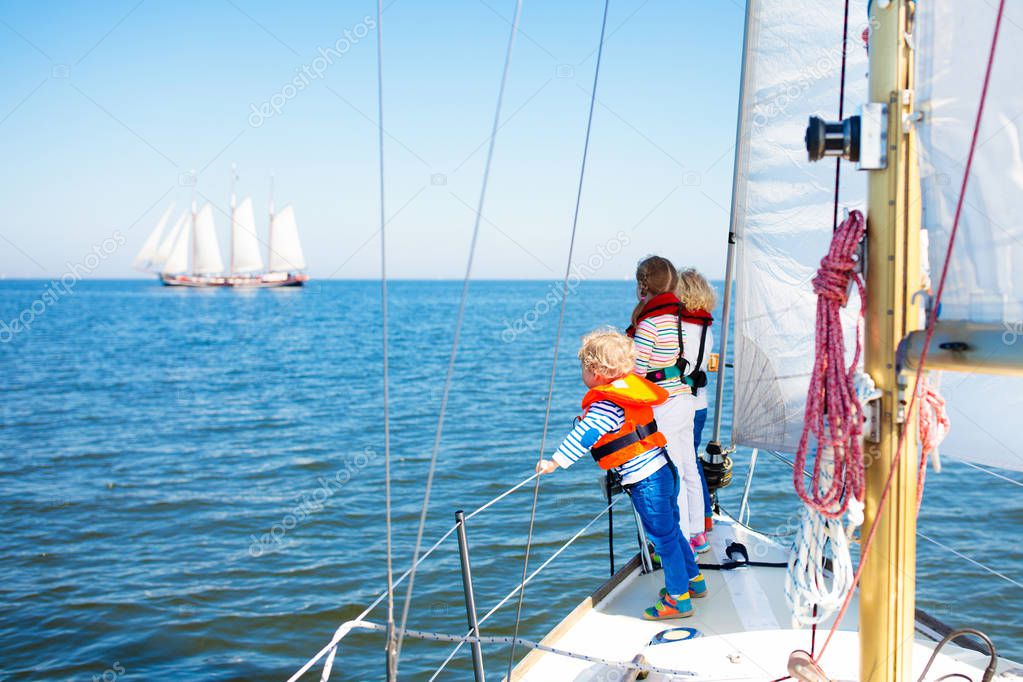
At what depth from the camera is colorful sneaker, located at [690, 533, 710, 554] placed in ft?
13.9

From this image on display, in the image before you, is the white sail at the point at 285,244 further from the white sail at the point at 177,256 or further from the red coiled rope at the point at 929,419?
the red coiled rope at the point at 929,419

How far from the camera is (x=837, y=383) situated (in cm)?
190

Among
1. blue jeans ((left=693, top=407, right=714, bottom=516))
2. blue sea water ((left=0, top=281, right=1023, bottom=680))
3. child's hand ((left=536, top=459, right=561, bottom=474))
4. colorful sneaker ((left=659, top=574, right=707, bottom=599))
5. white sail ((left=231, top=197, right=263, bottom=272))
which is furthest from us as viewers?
white sail ((left=231, top=197, right=263, bottom=272))

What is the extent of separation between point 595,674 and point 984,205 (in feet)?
7.08

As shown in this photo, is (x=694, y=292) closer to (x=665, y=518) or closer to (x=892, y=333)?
(x=665, y=518)

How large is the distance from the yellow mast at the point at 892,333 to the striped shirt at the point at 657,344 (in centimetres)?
199

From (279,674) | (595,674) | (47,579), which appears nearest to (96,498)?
(47,579)

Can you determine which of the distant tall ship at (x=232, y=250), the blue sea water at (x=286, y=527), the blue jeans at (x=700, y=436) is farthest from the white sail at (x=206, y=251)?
the blue jeans at (x=700, y=436)

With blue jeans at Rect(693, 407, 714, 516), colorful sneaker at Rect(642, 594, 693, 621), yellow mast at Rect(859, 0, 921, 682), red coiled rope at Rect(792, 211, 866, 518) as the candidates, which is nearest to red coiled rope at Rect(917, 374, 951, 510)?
yellow mast at Rect(859, 0, 921, 682)

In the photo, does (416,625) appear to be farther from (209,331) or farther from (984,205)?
(209,331)

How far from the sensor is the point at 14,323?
52.6 metres

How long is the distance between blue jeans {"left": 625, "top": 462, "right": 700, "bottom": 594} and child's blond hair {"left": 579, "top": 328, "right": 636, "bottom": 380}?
0.50m

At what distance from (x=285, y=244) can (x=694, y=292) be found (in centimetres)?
8333

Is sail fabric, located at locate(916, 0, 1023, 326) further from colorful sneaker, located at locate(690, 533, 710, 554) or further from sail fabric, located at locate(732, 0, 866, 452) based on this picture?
colorful sneaker, located at locate(690, 533, 710, 554)
